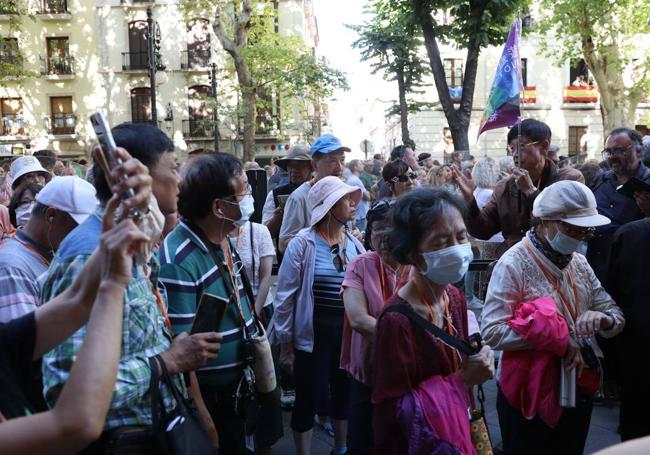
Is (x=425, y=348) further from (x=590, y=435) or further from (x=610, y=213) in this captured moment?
(x=610, y=213)

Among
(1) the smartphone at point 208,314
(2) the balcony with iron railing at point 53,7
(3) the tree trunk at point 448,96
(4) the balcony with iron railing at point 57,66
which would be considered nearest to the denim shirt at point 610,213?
(1) the smartphone at point 208,314

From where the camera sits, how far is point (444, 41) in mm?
16062

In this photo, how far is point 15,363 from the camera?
1708mm

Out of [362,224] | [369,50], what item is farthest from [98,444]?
[369,50]

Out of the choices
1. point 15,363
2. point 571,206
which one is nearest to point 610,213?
point 571,206

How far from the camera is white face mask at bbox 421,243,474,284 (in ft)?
8.82

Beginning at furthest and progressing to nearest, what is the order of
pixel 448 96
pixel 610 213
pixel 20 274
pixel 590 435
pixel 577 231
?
Answer: pixel 448 96 → pixel 610 213 → pixel 590 435 → pixel 577 231 → pixel 20 274

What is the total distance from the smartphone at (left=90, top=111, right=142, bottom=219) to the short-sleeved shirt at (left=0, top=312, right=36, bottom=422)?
51 cm

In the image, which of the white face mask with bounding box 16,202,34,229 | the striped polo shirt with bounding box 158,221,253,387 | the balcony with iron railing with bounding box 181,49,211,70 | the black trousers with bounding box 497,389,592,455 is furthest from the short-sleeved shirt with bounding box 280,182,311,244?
the balcony with iron railing with bounding box 181,49,211,70

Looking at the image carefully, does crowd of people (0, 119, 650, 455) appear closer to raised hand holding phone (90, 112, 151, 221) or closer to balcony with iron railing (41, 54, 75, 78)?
raised hand holding phone (90, 112, 151, 221)

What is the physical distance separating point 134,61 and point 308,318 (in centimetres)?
3613

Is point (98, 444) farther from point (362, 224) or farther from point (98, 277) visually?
point (362, 224)


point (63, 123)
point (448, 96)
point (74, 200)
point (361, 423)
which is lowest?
point (361, 423)

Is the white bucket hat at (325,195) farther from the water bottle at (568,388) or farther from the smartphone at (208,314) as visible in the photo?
the water bottle at (568,388)
